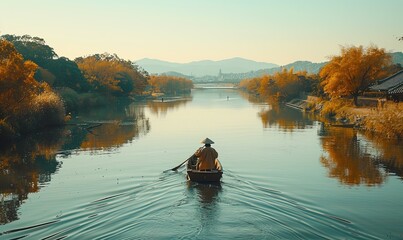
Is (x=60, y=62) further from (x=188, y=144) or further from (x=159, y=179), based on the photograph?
(x=159, y=179)

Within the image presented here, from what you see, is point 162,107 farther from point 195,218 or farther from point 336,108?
point 195,218

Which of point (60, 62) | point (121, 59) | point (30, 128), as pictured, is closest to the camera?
point (30, 128)

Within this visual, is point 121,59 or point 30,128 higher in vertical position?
point 121,59

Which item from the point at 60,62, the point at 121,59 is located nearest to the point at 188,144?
the point at 60,62

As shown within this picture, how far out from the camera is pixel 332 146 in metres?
37.2

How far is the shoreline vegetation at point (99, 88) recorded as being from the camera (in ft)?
128

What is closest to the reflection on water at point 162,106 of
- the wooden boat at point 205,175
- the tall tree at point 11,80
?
the tall tree at point 11,80

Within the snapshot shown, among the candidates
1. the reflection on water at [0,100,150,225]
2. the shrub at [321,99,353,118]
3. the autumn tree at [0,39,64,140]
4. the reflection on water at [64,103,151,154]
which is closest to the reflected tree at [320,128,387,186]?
the reflection on water at [0,100,150,225]

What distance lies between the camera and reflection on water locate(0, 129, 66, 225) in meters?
20.0

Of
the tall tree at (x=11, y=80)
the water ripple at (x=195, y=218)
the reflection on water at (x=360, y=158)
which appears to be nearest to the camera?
the water ripple at (x=195, y=218)

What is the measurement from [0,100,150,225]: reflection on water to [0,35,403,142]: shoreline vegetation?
8.81 ft

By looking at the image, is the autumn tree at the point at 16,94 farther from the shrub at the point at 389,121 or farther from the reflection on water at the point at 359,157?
the shrub at the point at 389,121

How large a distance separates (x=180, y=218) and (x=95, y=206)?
427 centimetres

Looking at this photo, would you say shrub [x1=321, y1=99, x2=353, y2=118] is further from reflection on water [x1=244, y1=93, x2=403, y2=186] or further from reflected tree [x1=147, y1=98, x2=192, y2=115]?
reflected tree [x1=147, y1=98, x2=192, y2=115]
